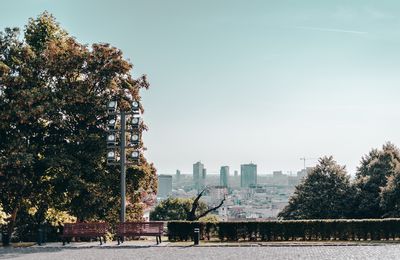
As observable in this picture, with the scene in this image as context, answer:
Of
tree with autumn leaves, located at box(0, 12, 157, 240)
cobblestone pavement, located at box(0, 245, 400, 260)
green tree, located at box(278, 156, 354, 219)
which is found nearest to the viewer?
cobblestone pavement, located at box(0, 245, 400, 260)

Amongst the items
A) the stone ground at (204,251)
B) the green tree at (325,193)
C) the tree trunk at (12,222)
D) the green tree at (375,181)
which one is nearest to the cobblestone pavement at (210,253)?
the stone ground at (204,251)

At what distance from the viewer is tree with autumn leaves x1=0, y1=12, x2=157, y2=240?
90.8 ft

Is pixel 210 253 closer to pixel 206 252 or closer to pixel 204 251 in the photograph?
pixel 206 252

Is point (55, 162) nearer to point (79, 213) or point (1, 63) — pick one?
point (79, 213)

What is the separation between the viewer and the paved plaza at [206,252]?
835 inches

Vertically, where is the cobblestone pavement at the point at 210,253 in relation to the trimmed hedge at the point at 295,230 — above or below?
below

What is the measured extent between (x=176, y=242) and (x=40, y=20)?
16.8 meters

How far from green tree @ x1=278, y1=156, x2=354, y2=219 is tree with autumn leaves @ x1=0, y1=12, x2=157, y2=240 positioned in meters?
23.8

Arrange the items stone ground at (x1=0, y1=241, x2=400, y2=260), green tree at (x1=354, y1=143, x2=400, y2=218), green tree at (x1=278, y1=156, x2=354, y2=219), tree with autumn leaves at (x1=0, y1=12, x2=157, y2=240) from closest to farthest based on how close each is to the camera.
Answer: stone ground at (x1=0, y1=241, x2=400, y2=260) < tree with autumn leaves at (x1=0, y1=12, x2=157, y2=240) < green tree at (x1=354, y1=143, x2=400, y2=218) < green tree at (x1=278, y1=156, x2=354, y2=219)

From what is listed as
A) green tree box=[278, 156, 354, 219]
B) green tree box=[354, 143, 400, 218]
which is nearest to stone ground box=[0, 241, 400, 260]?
green tree box=[354, 143, 400, 218]

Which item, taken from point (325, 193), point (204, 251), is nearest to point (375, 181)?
point (325, 193)

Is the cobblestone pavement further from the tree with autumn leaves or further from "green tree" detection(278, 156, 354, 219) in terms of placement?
"green tree" detection(278, 156, 354, 219)

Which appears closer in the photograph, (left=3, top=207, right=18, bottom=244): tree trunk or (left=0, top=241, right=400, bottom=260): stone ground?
(left=0, top=241, right=400, bottom=260): stone ground

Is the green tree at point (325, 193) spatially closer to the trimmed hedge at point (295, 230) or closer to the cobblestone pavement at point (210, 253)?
the trimmed hedge at point (295, 230)
